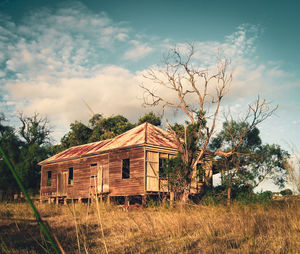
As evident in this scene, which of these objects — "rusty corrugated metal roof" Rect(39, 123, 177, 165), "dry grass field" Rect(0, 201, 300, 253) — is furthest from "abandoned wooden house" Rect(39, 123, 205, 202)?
"dry grass field" Rect(0, 201, 300, 253)

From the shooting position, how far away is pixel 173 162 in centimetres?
1541

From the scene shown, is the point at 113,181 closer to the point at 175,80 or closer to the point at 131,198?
the point at 131,198

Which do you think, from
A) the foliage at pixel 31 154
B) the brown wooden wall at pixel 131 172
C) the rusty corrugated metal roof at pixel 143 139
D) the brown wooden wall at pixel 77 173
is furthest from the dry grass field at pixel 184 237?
the foliage at pixel 31 154

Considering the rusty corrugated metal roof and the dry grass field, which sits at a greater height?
the rusty corrugated metal roof

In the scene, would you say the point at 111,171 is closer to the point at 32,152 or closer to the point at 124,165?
the point at 124,165

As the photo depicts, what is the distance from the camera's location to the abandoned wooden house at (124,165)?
54.5 ft

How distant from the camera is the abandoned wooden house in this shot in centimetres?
1662

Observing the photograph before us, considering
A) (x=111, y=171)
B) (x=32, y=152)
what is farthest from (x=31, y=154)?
(x=111, y=171)

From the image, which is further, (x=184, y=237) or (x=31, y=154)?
(x=31, y=154)

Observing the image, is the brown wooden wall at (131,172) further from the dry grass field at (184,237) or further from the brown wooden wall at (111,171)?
the dry grass field at (184,237)

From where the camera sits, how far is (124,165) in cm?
1817

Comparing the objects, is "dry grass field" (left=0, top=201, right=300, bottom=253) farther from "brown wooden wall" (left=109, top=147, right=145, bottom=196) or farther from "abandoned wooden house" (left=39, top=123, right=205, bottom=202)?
"brown wooden wall" (left=109, top=147, right=145, bottom=196)

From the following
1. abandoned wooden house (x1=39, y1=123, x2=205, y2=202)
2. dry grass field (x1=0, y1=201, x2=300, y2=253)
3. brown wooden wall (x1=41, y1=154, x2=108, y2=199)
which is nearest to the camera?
dry grass field (x1=0, y1=201, x2=300, y2=253)

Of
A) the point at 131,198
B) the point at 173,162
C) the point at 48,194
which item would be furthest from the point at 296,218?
the point at 48,194
